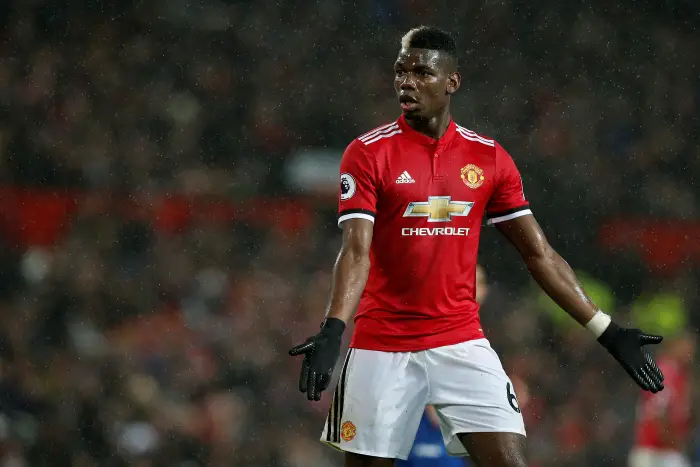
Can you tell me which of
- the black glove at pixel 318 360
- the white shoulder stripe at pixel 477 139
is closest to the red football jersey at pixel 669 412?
the white shoulder stripe at pixel 477 139

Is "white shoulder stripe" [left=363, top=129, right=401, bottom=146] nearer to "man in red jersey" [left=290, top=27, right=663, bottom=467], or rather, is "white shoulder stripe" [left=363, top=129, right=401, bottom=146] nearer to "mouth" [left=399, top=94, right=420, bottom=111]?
"man in red jersey" [left=290, top=27, right=663, bottom=467]

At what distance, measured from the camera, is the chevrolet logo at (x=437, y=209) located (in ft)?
13.1

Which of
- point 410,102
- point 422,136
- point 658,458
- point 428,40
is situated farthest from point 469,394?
point 658,458

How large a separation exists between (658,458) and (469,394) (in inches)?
212

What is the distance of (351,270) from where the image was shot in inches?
151

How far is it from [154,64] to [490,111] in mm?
3275

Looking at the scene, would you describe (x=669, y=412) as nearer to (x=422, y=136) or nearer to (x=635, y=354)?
(x=635, y=354)

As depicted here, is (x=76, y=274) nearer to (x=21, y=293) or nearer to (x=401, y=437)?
(x=21, y=293)

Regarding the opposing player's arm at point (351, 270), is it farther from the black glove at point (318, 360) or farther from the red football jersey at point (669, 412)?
the red football jersey at point (669, 412)

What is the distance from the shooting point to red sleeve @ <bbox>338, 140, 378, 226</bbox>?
3930 mm

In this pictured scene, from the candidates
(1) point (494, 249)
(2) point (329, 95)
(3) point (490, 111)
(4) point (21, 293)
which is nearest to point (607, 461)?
(1) point (494, 249)

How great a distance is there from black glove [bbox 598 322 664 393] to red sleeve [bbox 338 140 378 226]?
3.32ft

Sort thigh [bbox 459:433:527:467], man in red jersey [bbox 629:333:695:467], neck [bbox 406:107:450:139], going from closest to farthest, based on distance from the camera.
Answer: thigh [bbox 459:433:527:467] → neck [bbox 406:107:450:139] → man in red jersey [bbox 629:333:695:467]

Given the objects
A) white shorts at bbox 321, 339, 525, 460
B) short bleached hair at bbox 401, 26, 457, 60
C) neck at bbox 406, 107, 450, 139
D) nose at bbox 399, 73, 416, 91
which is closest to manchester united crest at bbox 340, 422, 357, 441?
white shorts at bbox 321, 339, 525, 460
